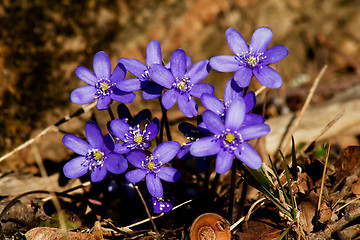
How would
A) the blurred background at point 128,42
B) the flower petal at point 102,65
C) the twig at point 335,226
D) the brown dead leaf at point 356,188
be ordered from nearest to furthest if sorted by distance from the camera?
the twig at point 335,226 < the flower petal at point 102,65 < the brown dead leaf at point 356,188 < the blurred background at point 128,42

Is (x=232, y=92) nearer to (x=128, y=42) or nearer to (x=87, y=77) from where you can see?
(x=87, y=77)

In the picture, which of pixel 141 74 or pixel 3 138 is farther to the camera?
pixel 3 138

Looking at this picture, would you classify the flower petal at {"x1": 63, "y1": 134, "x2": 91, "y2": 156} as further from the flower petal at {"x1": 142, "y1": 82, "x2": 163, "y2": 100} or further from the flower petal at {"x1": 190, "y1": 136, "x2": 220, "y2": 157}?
the flower petal at {"x1": 190, "y1": 136, "x2": 220, "y2": 157}

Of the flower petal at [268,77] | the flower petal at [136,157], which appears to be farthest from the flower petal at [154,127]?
the flower petal at [268,77]

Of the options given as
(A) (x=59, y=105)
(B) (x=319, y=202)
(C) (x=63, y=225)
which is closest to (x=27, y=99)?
(A) (x=59, y=105)

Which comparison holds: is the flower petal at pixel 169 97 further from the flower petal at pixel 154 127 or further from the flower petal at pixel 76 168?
the flower petal at pixel 76 168

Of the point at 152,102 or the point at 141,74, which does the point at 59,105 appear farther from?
the point at 141,74

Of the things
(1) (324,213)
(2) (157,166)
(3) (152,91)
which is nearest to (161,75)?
(3) (152,91)
